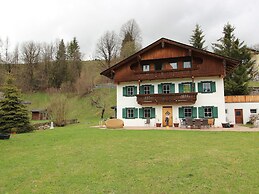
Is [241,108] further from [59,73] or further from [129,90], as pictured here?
[59,73]

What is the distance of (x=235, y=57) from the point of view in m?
33.1

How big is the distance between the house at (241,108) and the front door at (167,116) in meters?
6.31

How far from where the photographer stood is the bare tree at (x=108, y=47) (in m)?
56.2

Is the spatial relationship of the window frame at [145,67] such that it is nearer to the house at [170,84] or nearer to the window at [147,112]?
the house at [170,84]

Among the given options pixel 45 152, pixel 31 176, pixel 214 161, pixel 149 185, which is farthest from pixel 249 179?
pixel 45 152

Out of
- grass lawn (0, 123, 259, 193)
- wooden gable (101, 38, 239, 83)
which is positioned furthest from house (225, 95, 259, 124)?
grass lawn (0, 123, 259, 193)

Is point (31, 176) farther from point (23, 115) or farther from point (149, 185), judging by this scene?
point (23, 115)

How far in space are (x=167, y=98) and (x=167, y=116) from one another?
6.66ft

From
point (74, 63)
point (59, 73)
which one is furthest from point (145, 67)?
point (74, 63)

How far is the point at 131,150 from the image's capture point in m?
9.86

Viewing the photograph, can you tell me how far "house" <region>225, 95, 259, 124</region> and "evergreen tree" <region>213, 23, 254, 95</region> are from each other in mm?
7219

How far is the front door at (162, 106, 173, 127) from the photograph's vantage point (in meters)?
22.7

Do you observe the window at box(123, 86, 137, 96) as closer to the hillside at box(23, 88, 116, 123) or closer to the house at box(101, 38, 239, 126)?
the house at box(101, 38, 239, 126)

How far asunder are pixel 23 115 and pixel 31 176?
15.4m
